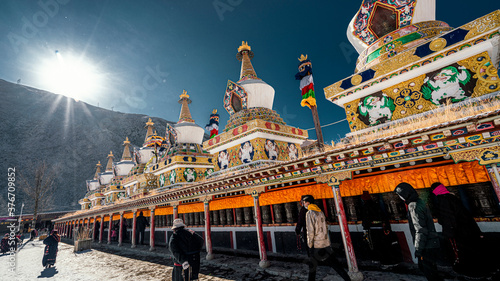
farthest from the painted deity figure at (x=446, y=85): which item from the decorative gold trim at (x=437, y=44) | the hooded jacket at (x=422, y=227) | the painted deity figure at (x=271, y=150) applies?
the painted deity figure at (x=271, y=150)

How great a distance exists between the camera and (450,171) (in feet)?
17.1

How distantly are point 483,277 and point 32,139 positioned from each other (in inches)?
3587

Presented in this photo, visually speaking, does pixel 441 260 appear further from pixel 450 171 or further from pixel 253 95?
pixel 253 95

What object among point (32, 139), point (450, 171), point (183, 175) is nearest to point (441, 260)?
point (450, 171)

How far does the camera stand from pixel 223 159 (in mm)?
12133

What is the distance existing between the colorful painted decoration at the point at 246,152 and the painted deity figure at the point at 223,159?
3.36 feet

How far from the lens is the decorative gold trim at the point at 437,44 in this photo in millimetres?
6031

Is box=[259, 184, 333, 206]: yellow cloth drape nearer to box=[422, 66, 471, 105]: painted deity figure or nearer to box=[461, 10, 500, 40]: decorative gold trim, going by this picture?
box=[422, 66, 471, 105]: painted deity figure

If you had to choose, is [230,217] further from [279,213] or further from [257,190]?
[257,190]

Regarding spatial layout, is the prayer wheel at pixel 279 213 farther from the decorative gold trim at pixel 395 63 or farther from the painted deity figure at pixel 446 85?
the painted deity figure at pixel 446 85

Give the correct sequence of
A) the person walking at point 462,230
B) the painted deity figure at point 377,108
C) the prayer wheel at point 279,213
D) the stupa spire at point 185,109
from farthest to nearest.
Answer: the stupa spire at point 185,109, the prayer wheel at point 279,213, the painted deity figure at point 377,108, the person walking at point 462,230

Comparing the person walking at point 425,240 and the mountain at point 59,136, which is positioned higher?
the mountain at point 59,136

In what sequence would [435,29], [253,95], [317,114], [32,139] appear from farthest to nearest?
1. [32,139]
2. [253,95]
3. [317,114]
4. [435,29]

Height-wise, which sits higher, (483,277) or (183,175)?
(183,175)
